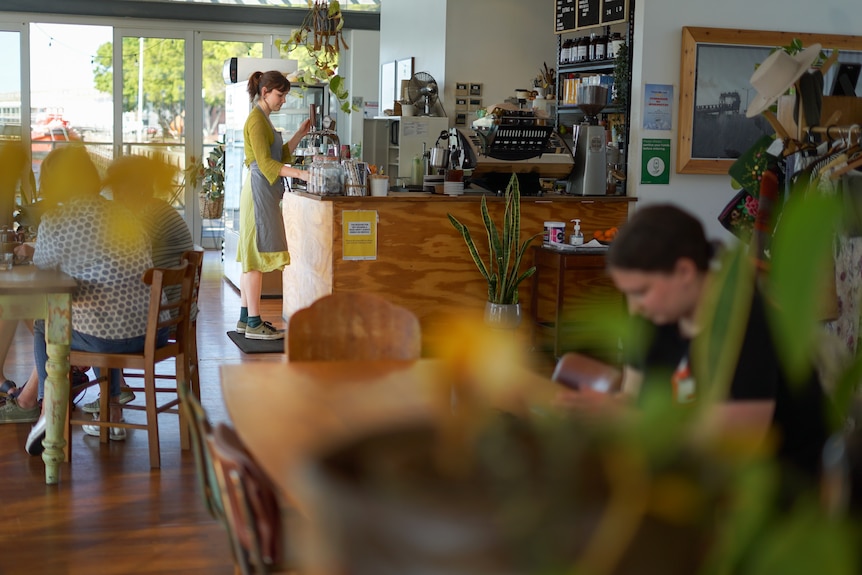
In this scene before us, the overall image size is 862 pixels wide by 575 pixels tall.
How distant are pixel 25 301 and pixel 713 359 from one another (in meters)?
3.22

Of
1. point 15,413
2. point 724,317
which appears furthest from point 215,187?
point 724,317

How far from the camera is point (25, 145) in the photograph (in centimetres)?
42

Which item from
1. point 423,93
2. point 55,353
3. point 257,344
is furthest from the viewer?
point 423,93

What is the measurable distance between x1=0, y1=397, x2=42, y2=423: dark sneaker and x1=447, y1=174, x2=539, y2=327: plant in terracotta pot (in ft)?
8.59

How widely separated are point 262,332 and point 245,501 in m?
5.17

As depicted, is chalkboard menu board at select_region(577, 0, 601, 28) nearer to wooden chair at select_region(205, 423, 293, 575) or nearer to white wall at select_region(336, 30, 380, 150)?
white wall at select_region(336, 30, 380, 150)

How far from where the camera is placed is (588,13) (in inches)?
287

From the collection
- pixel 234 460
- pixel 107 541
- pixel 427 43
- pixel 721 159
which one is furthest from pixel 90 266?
pixel 427 43

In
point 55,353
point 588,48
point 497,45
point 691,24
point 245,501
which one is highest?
point 497,45

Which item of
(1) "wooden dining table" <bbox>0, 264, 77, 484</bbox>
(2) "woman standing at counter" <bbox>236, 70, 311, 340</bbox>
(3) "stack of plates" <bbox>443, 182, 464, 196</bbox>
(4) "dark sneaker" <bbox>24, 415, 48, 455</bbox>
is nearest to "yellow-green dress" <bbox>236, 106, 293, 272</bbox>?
(2) "woman standing at counter" <bbox>236, 70, 311, 340</bbox>

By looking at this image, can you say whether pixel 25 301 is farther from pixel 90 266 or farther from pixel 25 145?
pixel 25 145

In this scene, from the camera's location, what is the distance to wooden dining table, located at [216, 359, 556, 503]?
2.03 metres

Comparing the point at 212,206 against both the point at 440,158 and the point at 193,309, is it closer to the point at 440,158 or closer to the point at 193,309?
the point at 440,158

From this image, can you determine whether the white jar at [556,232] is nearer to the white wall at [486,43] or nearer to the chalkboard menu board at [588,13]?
the chalkboard menu board at [588,13]
